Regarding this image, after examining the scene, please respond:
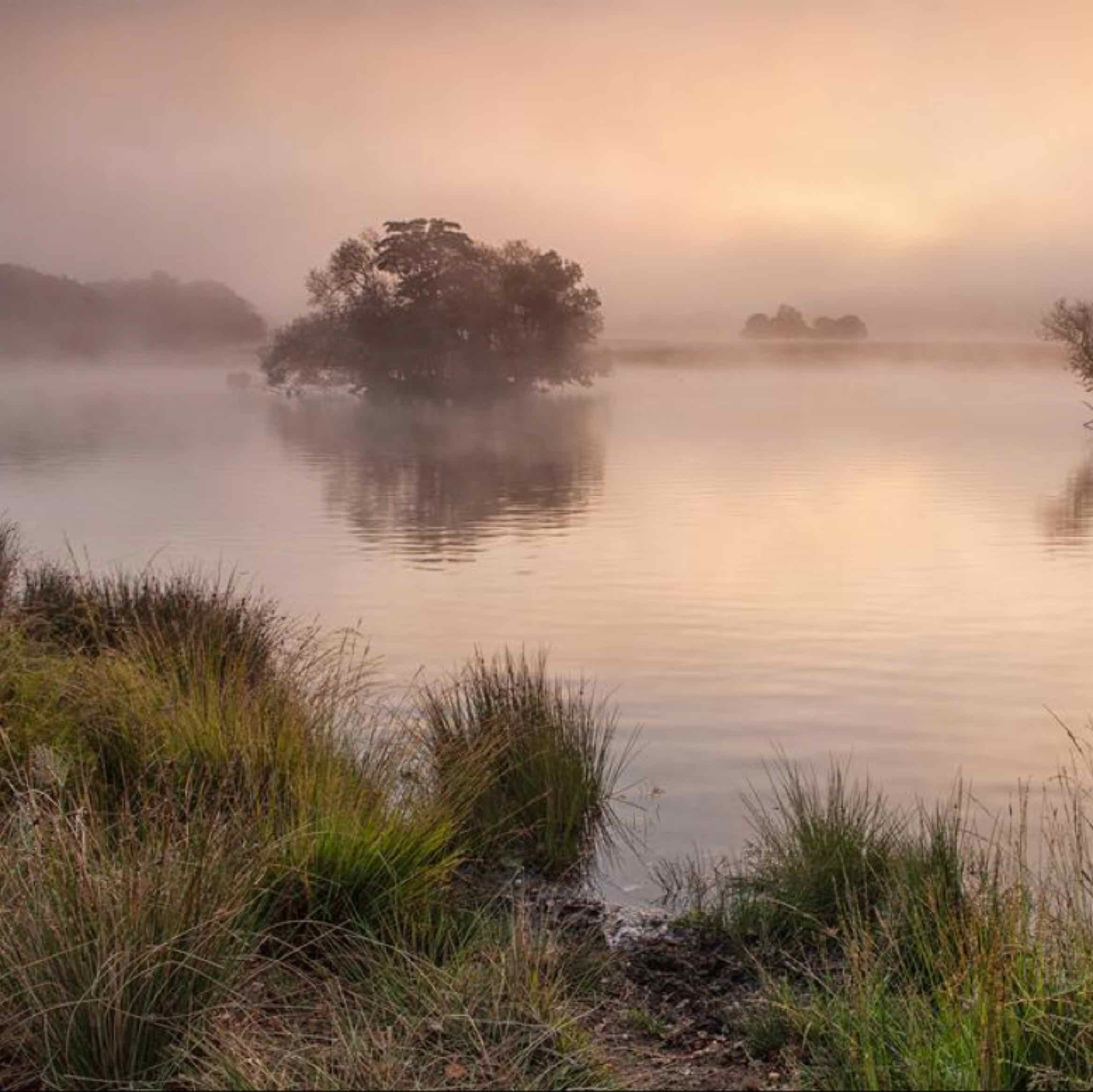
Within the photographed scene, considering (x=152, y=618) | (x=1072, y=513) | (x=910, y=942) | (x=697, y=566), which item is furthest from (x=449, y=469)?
(x=910, y=942)

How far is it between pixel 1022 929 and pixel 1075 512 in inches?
1154

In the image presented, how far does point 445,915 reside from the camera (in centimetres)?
646

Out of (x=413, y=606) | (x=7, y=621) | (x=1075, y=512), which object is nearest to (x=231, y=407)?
(x=1075, y=512)

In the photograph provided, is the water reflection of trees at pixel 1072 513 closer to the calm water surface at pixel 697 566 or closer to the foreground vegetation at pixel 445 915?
the calm water surface at pixel 697 566

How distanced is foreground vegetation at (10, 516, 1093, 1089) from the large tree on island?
2917 inches

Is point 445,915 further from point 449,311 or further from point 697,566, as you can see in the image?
point 449,311

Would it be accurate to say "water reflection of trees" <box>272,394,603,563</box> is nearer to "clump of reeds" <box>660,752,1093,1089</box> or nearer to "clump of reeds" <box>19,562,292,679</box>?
"clump of reeds" <box>19,562,292,679</box>

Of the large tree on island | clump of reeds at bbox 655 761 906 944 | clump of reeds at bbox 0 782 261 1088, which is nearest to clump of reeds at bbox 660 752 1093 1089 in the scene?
clump of reeds at bbox 655 761 906 944

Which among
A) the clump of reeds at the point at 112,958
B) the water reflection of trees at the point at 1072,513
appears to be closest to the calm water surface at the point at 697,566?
the water reflection of trees at the point at 1072,513

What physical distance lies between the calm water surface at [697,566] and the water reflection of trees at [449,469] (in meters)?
0.25

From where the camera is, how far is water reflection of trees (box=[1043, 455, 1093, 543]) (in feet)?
94.2

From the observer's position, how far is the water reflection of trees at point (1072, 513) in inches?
1130

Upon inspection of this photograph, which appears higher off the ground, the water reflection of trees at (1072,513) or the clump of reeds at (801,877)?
the clump of reeds at (801,877)

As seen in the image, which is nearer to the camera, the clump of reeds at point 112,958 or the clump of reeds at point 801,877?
→ the clump of reeds at point 112,958
